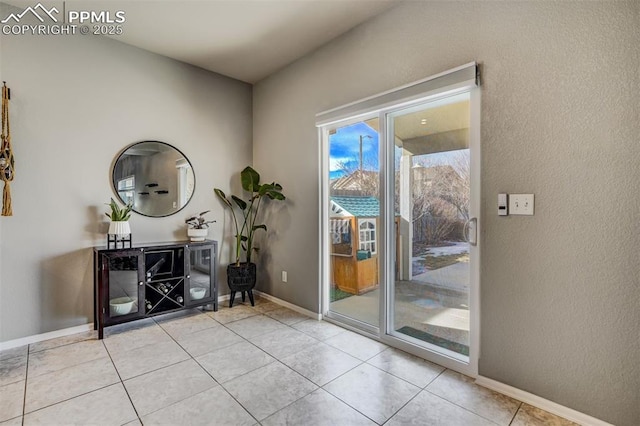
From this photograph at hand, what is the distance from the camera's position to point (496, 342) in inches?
74.4

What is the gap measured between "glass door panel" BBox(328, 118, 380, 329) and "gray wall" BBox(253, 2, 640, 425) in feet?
2.74

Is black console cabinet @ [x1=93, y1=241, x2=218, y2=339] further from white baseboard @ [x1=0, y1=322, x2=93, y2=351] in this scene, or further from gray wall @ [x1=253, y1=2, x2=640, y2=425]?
gray wall @ [x1=253, y1=2, x2=640, y2=425]

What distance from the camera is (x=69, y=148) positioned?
2678mm

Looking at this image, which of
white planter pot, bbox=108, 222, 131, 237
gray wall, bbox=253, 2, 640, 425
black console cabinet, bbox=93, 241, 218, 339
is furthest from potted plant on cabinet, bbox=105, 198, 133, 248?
gray wall, bbox=253, 2, 640, 425

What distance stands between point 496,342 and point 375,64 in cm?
225

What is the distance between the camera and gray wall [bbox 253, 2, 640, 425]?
1.48 metres

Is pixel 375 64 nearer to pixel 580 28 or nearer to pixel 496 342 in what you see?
pixel 580 28

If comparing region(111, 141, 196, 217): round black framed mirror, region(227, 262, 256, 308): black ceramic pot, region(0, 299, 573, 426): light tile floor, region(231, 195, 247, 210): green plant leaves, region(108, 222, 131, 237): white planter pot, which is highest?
region(111, 141, 196, 217): round black framed mirror

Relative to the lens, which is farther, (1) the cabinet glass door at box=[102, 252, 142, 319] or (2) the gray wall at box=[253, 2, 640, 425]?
(1) the cabinet glass door at box=[102, 252, 142, 319]

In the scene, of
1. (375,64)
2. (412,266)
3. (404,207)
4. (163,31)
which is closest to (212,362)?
(412,266)

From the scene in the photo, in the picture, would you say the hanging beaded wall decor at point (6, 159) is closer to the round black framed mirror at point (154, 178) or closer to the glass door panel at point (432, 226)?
the round black framed mirror at point (154, 178)

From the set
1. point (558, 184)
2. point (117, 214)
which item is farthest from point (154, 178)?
point (558, 184)

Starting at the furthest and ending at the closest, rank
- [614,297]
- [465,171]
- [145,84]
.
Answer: [145,84]
[465,171]
[614,297]

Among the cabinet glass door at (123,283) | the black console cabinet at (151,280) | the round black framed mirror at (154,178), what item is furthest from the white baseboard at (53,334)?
the round black framed mirror at (154,178)
